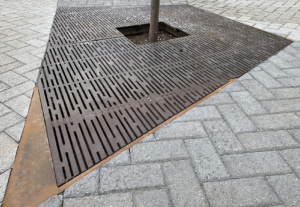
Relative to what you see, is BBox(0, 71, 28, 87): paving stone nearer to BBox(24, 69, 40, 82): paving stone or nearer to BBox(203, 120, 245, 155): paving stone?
BBox(24, 69, 40, 82): paving stone

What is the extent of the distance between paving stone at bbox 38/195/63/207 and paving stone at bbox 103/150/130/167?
41 centimetres

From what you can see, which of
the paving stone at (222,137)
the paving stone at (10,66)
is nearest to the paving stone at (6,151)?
the paving stone at (10,66)

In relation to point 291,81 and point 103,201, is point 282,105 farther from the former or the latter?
point 103,201

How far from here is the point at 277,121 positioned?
2188 mm

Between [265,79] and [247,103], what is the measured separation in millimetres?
730

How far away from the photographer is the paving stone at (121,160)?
67.0 inches

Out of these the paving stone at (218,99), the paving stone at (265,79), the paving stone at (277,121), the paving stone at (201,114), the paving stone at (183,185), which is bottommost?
the paving stone at (183,185)

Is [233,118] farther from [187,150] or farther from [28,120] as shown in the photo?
[28,120]

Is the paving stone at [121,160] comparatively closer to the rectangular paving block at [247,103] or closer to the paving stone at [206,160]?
the paving stone at [206,160]

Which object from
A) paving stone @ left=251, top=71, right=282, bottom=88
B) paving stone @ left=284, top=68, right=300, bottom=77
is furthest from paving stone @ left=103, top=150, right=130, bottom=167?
paving stone @ left=284, top=68, right=300, bottom=77

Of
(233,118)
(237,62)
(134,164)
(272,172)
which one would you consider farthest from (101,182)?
(237,62)

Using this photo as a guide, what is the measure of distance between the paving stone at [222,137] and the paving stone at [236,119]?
85 mm

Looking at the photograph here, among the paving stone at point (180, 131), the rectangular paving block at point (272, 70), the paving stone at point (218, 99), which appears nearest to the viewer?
the paving stone at point (180, 131)

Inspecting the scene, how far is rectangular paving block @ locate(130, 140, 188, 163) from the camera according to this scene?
1.76 metres
